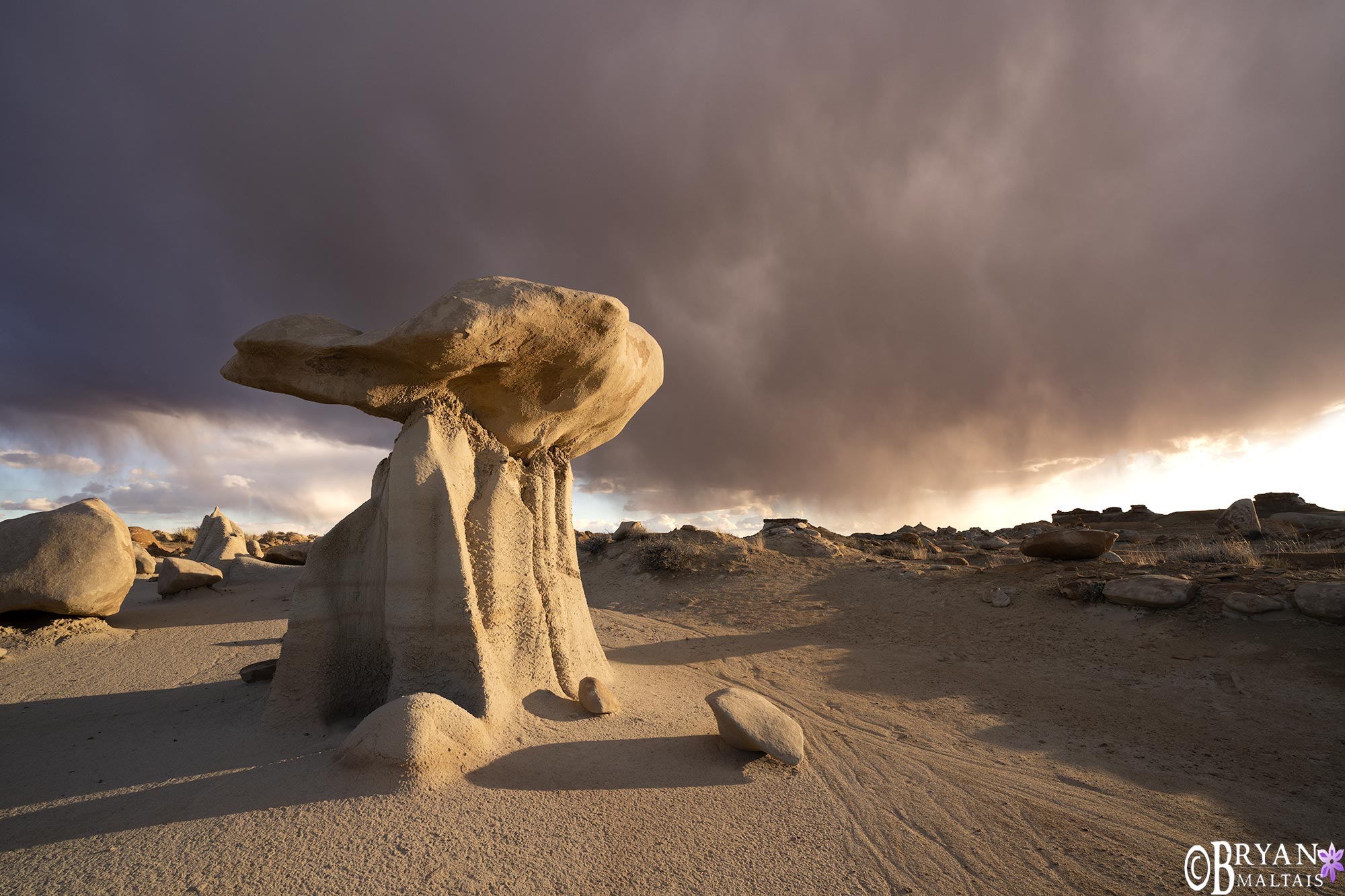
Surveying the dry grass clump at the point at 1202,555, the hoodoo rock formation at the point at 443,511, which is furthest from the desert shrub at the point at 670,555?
the hoodoo rock formation at the point at 443,511

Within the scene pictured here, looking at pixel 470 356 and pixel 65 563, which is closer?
pixel 470 356

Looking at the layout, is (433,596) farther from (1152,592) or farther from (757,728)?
(1152,592)

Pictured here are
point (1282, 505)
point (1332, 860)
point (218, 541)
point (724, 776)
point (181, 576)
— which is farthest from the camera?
point (1282, 505)

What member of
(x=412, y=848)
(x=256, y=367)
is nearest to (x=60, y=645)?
(x=256, y=367)

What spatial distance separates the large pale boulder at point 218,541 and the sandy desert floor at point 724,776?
541 cm

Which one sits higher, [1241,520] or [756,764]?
[1241,520]

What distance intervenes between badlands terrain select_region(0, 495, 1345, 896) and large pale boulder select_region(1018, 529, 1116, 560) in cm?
81

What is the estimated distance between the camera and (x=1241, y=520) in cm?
1666

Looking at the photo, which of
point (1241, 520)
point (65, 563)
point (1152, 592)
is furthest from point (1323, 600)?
point (65, 563)

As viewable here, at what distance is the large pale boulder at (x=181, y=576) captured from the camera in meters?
11.4

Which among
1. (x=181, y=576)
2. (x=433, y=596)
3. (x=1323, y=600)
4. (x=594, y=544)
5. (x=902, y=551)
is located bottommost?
(x=1323, y=600)

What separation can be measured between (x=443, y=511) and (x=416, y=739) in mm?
1874

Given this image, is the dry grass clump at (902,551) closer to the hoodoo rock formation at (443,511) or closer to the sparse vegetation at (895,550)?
the sparse vegetation at (895,550)

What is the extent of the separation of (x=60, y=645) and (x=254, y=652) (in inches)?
101
